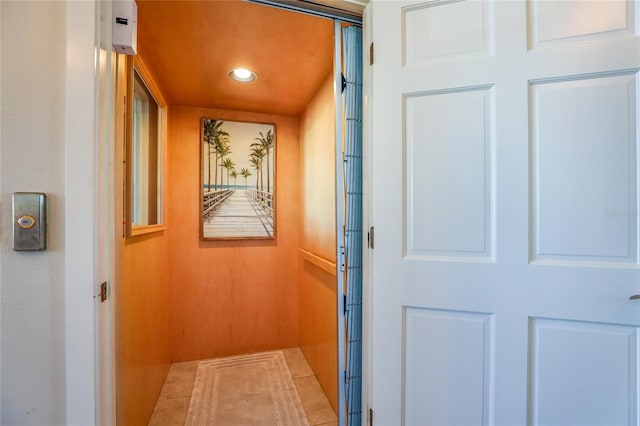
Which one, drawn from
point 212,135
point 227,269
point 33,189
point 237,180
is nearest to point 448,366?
point 33,189

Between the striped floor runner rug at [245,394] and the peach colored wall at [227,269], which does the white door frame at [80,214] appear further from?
the peach colored wall at [227,269]

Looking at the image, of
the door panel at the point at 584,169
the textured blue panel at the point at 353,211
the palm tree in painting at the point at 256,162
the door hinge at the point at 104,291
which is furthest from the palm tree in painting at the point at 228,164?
the door panel at the point at 584,169

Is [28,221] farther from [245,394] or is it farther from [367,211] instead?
[245,394]

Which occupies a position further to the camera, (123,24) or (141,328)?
(141,328)

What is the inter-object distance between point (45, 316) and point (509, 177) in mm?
1503

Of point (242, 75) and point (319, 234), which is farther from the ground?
point (242, 75)

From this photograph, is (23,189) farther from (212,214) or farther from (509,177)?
(212,214)

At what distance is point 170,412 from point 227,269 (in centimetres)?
107

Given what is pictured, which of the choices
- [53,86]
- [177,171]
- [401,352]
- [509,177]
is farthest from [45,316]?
[177,171]

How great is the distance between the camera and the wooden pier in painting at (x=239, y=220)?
8.25ft

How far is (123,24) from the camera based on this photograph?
0.93 metres

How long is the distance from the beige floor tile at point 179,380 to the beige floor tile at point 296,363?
744mm

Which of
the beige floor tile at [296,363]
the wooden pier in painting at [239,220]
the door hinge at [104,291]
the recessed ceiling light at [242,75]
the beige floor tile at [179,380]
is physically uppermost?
the recessed ceiling light at [242,75]

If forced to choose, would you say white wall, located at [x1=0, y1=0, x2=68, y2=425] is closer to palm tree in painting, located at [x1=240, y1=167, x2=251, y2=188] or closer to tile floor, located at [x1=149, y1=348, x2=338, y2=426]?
tile floor, located at [x1=149, y1=348, x2=338, y2=426]
